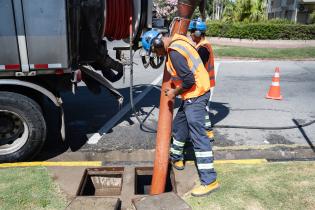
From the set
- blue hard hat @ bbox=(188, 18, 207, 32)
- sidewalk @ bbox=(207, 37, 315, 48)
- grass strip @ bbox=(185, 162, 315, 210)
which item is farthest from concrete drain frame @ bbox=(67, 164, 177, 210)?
sidewalk @ bbox=(207, 37, 315, 48)

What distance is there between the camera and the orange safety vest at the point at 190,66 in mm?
3910

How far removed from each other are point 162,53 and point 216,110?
3788 mm

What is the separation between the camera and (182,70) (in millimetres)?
3883

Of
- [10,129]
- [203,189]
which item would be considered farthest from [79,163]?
[203,189]

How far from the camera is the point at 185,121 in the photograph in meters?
4.70

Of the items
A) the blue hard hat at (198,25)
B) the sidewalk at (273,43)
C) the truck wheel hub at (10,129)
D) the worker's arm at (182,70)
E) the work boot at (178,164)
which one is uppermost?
the blue hard hat at (198,25)

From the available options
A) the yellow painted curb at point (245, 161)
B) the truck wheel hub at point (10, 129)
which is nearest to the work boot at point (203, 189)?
the yellow painted curb at point (245, 161)

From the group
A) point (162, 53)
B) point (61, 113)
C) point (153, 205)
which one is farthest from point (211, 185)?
point (61, 113)

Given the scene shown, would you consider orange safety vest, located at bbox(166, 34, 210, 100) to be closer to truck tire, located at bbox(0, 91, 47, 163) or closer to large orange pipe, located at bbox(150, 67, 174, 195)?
large orange pipe, located at bbox(150, 67, 174, 195)

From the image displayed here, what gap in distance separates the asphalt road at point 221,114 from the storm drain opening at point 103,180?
0.87 meters

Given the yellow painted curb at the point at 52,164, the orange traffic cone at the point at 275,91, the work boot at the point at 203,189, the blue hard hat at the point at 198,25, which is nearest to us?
the work boot at the point at 203,189

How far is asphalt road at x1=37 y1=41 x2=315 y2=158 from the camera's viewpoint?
590 cm

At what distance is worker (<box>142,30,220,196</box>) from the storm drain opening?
1065 millimetres

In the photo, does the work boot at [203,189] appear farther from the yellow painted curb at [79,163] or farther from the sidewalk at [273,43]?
the sidewalk at [273,43]
